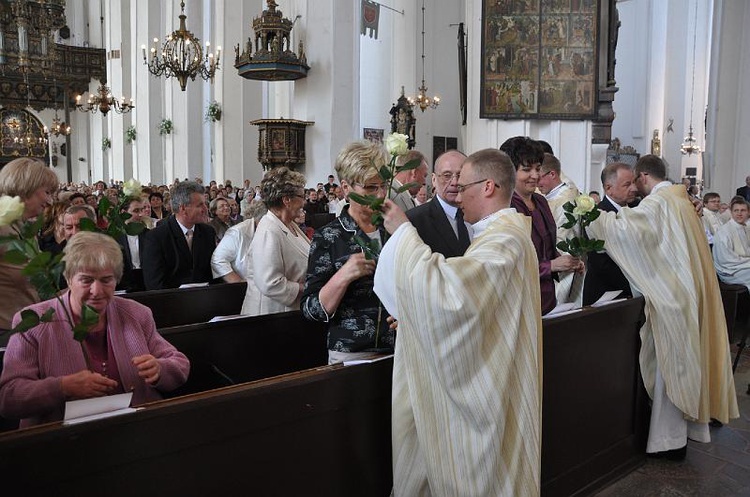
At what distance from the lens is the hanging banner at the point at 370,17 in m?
25.7

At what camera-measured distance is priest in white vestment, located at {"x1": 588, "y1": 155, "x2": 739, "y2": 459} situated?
4266 mm

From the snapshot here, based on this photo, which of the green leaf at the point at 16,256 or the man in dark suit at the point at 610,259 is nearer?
the green leaf at the point at 16,256

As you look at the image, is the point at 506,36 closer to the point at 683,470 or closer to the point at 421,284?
the point at 683,470

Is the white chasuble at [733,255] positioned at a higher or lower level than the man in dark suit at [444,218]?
lower

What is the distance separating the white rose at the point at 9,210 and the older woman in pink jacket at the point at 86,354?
0.44 m

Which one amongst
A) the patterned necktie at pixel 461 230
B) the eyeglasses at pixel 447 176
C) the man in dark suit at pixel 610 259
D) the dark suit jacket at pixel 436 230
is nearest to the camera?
the dark suit jacket at pixel 436 230

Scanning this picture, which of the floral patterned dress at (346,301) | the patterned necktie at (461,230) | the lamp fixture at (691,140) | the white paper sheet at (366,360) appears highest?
the lamp fixture at (691,140)

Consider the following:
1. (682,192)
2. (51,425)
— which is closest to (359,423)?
(51,425)

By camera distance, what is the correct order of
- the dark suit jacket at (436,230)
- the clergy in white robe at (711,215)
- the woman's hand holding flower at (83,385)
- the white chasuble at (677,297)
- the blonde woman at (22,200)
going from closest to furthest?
the woman's hand holding flower at (83,385), the blonde woman at (22,200), the dark suit jacket at (436,230), the white chasuble at (677,297), the clergy in white robe at (711,215)

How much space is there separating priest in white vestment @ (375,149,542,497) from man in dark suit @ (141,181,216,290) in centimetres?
296

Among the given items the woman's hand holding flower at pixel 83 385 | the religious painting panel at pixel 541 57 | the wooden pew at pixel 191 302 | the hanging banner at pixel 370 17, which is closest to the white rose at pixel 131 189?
the wooden pew at pixel 191 302

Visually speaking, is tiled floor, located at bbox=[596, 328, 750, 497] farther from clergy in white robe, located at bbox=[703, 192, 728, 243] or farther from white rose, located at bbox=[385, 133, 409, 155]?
clergy in white robe, located at bbox=[703, 192, 728, 243]

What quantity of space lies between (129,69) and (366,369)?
2587cm

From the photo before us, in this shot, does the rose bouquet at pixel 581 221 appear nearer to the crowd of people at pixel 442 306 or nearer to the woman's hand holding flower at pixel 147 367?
Result: the crowd of people at pixel 442 306
